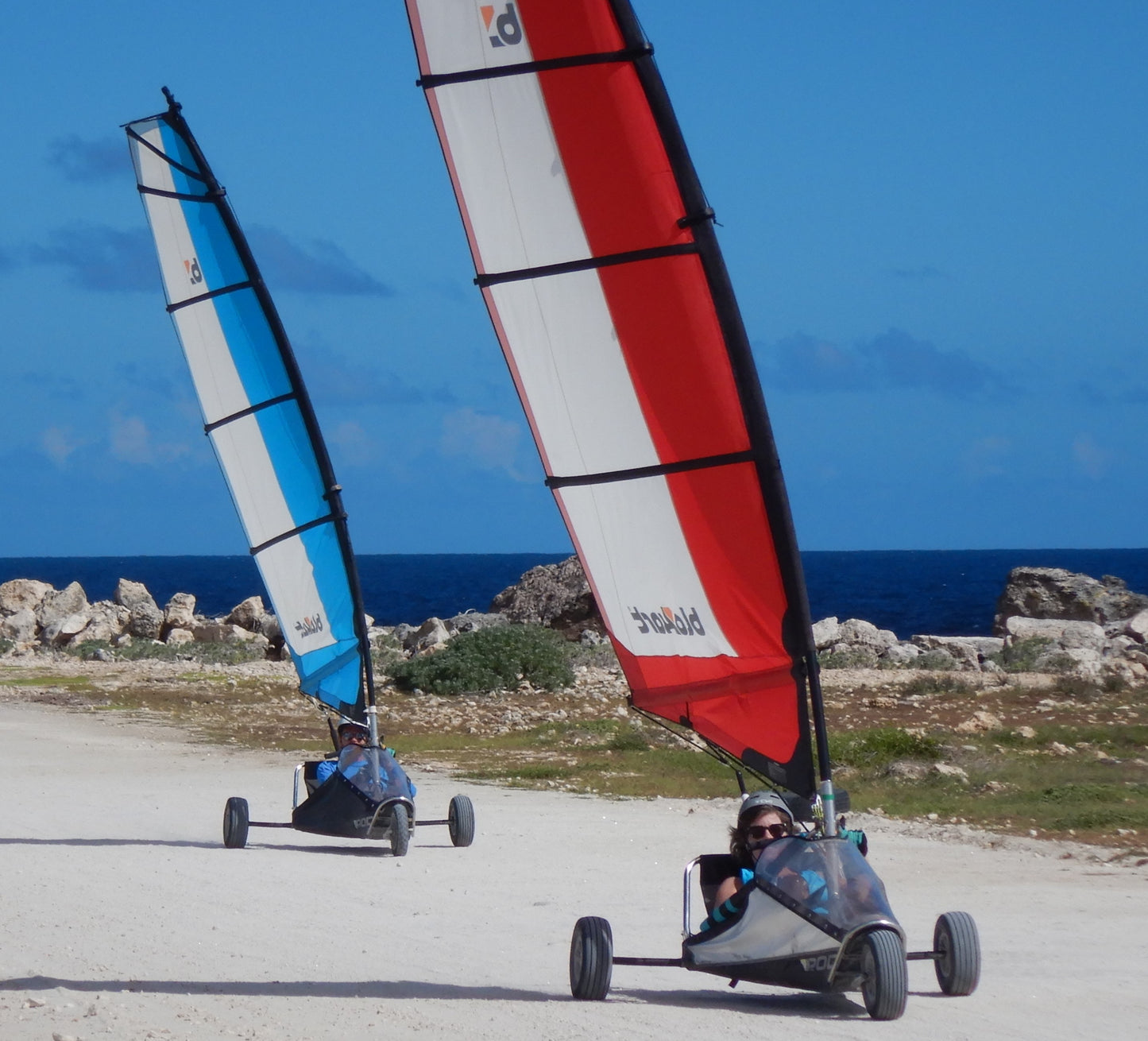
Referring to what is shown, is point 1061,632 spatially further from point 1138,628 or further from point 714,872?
point 714,872

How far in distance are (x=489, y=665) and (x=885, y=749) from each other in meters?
10.9

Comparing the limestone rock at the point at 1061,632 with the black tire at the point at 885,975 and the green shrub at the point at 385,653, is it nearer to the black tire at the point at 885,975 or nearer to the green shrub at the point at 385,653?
the green shrub at the point at 385,653

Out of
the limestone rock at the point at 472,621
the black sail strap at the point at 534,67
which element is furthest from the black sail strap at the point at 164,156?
the limestone rock at the point at 472,621

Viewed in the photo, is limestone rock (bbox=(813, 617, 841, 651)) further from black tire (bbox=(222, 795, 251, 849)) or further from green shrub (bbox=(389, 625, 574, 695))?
black tire (bbox=(222, 795, 251, 849))

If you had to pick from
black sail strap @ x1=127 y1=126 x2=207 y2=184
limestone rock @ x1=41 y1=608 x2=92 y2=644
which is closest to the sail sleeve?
black sail strap @ x1=127 y1=126 x2=207 y2=184

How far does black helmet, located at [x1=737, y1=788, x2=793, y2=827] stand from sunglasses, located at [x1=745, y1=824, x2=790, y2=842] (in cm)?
6

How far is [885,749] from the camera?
17094mm

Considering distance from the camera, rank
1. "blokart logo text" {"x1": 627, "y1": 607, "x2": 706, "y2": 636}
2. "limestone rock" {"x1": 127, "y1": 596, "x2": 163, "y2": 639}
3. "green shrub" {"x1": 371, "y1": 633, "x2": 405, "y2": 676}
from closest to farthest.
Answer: "blokart logo text" {"x1": 627, "y1": 607, "x2": 706, "y2": 636}, "green shrub" {"x1": 371, "y1": 633, "x2": 405, "y2": 676}, "limestone rock" {"x1": 127, "y1": 596, "x2": 163, "y2": 639}

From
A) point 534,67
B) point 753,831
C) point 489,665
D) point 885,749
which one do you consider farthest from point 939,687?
point 534,67

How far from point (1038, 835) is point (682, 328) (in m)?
7.77

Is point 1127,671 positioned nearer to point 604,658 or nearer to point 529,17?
point 604,658

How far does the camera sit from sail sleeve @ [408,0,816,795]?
661 cm

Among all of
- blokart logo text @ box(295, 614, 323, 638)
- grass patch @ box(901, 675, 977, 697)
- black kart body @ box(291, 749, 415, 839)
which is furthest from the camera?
grass patch @ box(901, 675, 977, 697)

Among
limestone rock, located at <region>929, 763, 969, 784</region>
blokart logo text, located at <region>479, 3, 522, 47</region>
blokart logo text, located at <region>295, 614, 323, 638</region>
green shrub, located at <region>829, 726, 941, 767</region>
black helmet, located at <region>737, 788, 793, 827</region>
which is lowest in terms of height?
limestone rock, located at <region>929, 763, 969, 784</region>
